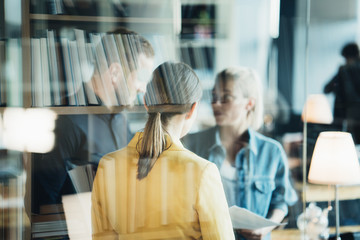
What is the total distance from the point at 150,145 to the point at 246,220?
1.68 feet

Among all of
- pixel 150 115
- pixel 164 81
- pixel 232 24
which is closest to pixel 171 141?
pixel 150 115

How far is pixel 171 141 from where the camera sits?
5.22 ft

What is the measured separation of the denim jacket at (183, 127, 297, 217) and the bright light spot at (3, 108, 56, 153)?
0.52m

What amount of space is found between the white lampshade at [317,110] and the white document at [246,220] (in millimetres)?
468

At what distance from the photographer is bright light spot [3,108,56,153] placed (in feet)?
4.85

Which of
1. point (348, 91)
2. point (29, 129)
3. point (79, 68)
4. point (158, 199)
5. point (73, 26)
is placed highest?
point (73, 26)

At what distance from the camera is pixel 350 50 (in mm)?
1941

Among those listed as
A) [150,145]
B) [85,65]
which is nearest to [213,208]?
[150,145]

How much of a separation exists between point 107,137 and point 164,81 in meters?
0.30

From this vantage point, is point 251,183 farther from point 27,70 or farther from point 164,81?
point 27,70

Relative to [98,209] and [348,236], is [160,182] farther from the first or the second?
[348,236]

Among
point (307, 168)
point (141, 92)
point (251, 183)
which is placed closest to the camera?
point (141, 92)

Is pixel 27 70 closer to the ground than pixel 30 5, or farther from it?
closer to the ground

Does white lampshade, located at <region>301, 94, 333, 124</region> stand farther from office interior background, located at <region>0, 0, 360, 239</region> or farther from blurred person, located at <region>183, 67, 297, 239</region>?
blurred person, located at <region>183, 67, 297, 239</region>
